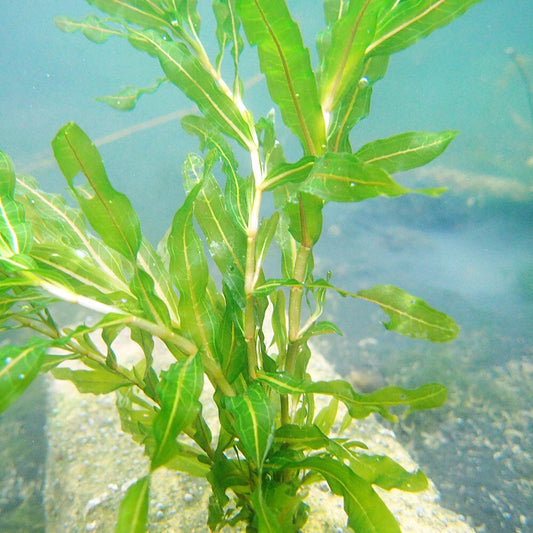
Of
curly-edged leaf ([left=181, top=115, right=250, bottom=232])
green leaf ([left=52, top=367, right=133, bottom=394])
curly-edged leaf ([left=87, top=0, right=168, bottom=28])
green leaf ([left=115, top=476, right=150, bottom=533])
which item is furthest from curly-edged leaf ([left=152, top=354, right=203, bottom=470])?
curly-edged leaf ([left=87, top=0, right=168, bottom=28])

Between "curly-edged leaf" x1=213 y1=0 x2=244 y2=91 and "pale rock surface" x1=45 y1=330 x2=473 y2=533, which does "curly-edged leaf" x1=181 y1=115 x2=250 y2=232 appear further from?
"pale rock surface" x1=45 y1=330 x2=473 y2=533

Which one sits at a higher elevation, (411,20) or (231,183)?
(411,20)

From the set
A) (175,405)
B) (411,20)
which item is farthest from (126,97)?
(175,405)

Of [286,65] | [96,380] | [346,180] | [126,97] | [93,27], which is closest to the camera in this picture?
[346,180]

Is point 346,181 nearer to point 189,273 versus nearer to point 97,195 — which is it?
point 189,273

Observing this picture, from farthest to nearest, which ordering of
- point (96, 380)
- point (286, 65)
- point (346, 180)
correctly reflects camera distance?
point (96, 380), point (286, 65), point (346, 180)
